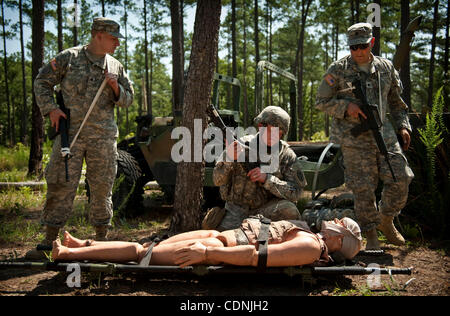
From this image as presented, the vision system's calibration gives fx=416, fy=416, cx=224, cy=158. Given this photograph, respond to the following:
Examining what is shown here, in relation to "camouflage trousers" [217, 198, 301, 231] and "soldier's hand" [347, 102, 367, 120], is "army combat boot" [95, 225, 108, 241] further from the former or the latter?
"soldier's hand" [347, 102, 367, 120]

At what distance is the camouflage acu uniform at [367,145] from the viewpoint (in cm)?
398

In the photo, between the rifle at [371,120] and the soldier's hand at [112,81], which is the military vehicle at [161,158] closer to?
the rifle at [371,120]

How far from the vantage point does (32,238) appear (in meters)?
4.73

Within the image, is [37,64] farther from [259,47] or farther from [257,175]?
[259,47]

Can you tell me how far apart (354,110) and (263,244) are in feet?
5.65

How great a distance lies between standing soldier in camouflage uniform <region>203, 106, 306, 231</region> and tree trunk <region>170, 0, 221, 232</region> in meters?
0.85

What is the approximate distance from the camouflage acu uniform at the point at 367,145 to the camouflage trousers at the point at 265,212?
33.3 inches

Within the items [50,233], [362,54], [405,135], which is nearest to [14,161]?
[50,233]

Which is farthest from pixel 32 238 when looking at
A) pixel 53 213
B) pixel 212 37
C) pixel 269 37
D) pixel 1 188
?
pixel 269 37

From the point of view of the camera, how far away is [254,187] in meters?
3.75

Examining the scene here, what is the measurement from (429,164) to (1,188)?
732cm

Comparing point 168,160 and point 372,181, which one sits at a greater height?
point 168,160

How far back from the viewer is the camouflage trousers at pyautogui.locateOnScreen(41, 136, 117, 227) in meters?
3.73
